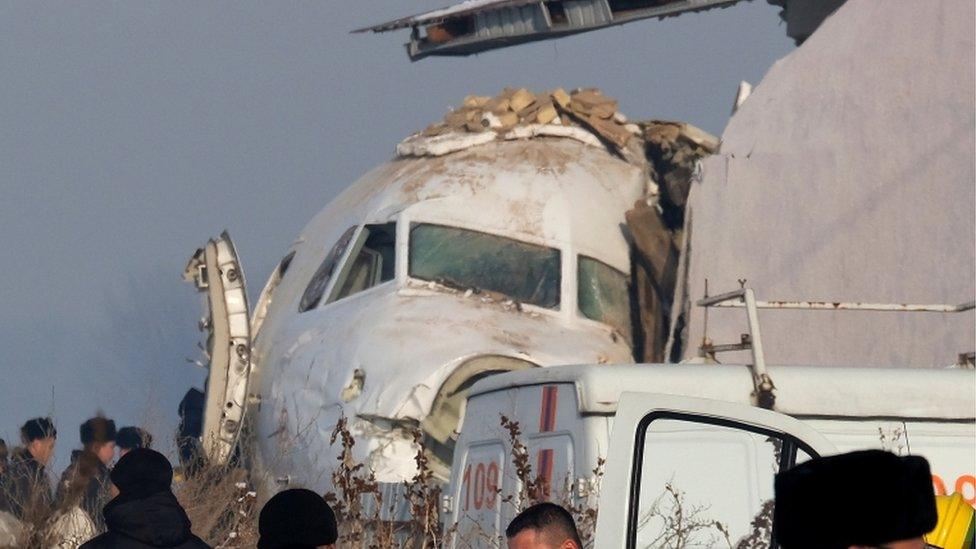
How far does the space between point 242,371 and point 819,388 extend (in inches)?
280

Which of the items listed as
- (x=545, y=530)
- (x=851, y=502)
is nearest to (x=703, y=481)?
(x=545, y=530)

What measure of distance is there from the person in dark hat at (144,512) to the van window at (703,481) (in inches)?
68.6

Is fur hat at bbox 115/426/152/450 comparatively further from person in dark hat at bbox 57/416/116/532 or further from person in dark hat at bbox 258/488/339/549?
person in dark hat at bbox 258/488/339/549

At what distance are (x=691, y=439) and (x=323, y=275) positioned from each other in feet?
31.8

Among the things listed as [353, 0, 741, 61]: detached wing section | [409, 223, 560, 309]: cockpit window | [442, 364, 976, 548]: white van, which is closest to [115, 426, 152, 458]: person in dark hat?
[442, 364, 976, 548]: white van

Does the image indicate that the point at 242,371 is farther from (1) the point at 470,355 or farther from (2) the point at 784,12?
(2) the point at 784,12

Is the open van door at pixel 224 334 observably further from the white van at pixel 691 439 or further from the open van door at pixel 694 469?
the open van door at pixel 694 469

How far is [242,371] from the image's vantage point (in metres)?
14.2

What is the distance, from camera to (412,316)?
13.3 m

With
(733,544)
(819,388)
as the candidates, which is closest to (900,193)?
(819,388)

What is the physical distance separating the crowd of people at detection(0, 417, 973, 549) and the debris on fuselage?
459 centimetres

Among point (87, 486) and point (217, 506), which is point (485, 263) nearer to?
point (217, 506)

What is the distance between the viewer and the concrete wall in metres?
10.9

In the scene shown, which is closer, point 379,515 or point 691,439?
point 691,439
